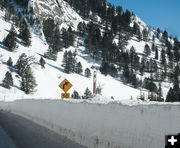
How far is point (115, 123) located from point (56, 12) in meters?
127

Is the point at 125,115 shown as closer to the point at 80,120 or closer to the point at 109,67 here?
the point at 80,120

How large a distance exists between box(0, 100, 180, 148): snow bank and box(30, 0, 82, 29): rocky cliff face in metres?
106

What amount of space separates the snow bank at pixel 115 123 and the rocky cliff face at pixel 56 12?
106 m

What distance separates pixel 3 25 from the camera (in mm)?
83000

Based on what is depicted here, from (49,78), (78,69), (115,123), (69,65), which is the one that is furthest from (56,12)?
(115,123)

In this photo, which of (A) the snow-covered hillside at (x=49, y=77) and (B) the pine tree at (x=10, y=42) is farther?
(B) the pine tree at (x=10, y=42)

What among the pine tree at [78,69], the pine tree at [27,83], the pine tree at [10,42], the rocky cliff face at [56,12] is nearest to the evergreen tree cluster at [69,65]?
the pine tree at [78,69]

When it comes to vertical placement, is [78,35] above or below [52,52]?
above

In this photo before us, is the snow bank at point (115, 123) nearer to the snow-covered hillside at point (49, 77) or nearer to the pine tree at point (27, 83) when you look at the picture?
the snow-covered hillside at point (49, 77)

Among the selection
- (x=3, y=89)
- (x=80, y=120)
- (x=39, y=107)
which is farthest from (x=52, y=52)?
(x=80, y=120)

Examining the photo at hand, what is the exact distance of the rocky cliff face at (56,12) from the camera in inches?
4357

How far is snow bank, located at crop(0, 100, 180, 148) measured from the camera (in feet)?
14.8

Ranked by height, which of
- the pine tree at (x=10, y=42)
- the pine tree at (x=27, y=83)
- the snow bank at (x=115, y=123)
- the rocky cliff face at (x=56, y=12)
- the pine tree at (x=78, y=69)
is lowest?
the snow bank at (x=115, y=123)

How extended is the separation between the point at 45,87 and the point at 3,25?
4465 cm
